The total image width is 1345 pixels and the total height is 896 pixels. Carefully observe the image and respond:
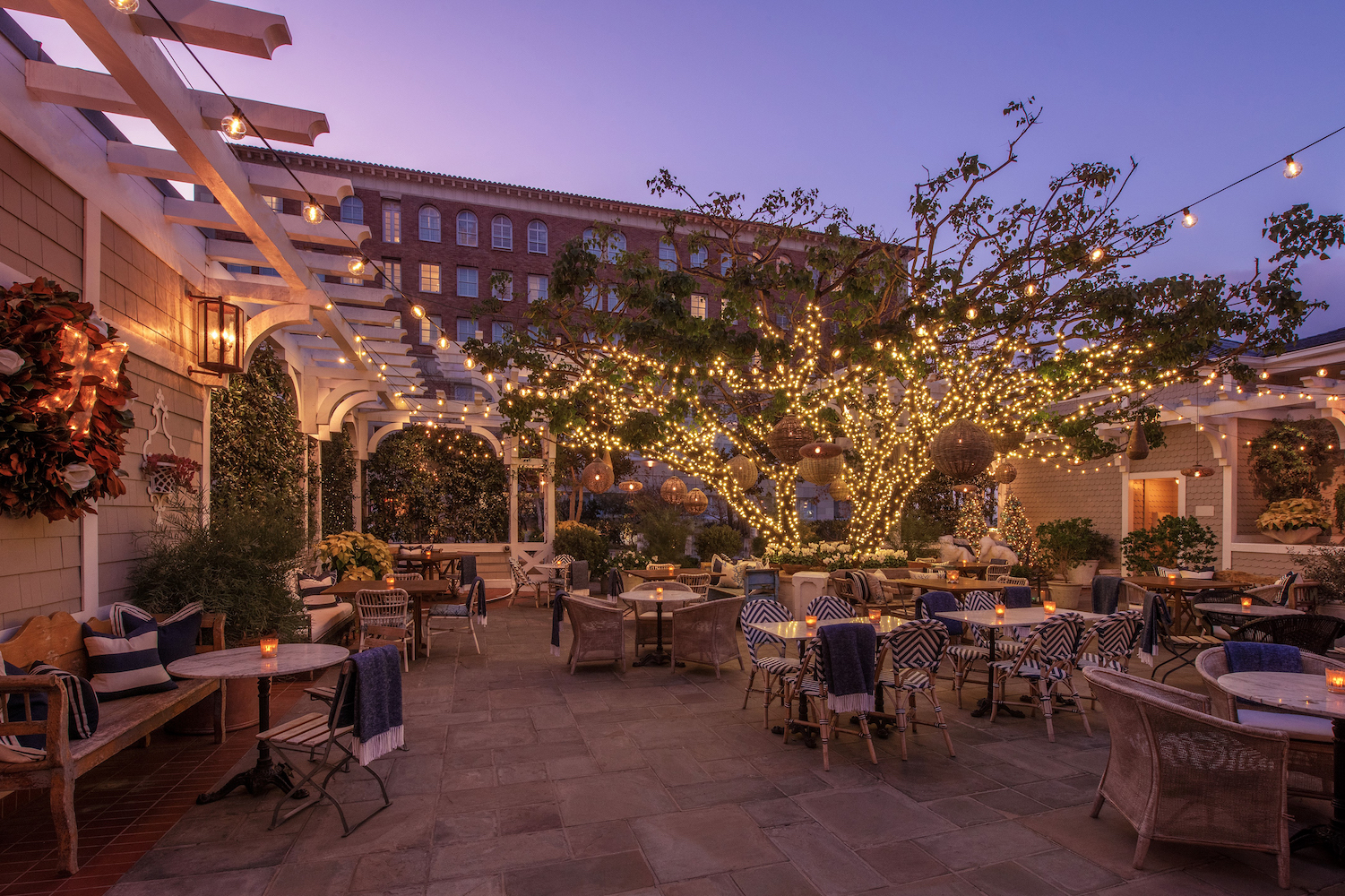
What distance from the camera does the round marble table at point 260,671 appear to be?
11.7ft

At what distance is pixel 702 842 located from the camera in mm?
3197

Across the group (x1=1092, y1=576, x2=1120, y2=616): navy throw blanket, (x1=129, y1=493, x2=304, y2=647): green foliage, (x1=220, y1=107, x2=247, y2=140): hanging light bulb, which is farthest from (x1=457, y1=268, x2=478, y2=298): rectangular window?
(x1=1092, y1=576, x2=1120, y2=616): navy throw blanket

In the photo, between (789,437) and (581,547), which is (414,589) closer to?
(789,437)

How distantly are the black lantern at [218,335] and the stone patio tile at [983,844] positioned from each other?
20.5 ft

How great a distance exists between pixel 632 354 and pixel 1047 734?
585 centimetres

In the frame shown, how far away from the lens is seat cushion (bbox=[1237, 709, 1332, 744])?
11.0 feet

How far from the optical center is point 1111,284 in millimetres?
8297

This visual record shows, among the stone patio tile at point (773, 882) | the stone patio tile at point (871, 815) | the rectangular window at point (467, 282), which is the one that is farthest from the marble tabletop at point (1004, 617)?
the rectangular window at point (467, 282)

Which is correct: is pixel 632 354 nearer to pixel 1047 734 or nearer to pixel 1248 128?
pixel 1047 734

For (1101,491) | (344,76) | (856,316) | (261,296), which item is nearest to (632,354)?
(856,316)

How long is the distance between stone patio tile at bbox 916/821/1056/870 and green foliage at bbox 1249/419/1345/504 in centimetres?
1016

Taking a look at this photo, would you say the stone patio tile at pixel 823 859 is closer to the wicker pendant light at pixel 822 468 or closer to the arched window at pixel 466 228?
the wicker pendant light at pixel 822 468

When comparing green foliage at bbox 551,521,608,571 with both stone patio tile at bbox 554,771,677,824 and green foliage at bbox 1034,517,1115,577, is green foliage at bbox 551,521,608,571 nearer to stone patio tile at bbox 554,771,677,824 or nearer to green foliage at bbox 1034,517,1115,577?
green foliage at bbox 1034,517,1115,577

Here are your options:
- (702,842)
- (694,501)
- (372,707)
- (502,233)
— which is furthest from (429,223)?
(702,842)
